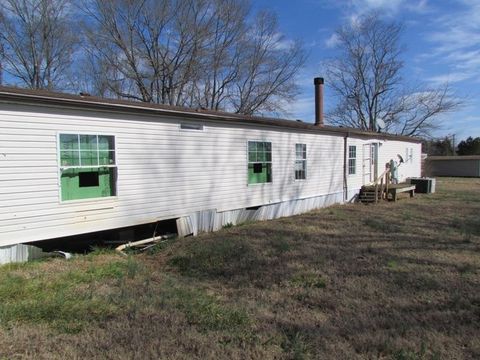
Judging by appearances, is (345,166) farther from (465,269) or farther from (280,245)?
(465,269)

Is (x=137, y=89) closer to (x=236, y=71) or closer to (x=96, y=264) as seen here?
(x=236, y=71)

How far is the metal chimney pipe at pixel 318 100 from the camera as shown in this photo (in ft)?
52.0

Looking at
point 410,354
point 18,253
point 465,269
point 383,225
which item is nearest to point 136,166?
point 18,253

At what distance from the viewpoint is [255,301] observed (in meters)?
5.12

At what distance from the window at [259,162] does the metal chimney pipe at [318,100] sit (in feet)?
13.7

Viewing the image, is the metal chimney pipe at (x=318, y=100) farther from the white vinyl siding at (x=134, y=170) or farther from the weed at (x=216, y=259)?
the weed at (x=216, y=259)

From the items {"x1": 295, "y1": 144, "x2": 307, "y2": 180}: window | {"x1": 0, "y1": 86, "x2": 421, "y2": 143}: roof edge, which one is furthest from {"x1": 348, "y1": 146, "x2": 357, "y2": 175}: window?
{"x1": 0, "y1": 86, "x2": 421, "y2": 143}: roof edge

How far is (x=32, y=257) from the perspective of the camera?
282 inches

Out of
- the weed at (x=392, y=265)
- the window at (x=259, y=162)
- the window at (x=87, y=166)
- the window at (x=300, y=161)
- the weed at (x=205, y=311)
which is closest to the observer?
the weed at (x=205, y=311)

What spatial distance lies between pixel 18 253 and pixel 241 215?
19.0 ft

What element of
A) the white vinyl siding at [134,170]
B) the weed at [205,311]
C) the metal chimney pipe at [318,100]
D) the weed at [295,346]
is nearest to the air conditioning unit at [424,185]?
the metal chimney pipe at [318,100]

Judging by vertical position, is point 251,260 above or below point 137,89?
below

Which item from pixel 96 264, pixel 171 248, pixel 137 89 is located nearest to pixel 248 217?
pixel 171 248

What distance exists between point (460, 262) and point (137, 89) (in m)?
23.8
